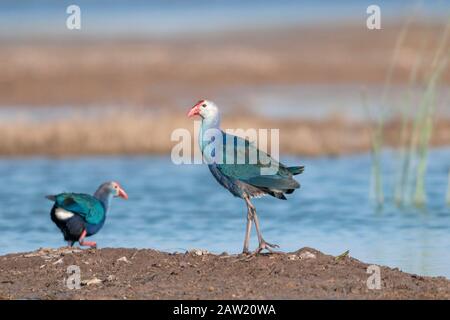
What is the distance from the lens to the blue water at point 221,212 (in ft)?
44.8

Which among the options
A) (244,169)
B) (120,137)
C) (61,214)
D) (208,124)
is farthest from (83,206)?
(120,137)

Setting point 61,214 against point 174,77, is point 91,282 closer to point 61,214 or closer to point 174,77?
point 61,214

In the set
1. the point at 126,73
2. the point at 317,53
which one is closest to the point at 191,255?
the point at 126,73

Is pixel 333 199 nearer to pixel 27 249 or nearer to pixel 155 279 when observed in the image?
pixel 27 249

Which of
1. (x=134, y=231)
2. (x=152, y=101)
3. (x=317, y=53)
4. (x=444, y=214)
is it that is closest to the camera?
(x=134, y=231)

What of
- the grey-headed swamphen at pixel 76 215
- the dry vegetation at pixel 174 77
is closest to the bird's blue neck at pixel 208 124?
the grey-headed swamphen at pixel 76 215

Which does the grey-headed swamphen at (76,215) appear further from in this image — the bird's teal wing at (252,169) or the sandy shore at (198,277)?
the bird's teal wing at (252,169)

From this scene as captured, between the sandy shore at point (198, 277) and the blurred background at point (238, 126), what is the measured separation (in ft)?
5.40

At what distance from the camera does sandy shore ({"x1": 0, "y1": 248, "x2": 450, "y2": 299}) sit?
32.0ft

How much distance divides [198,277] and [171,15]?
43.9 meters

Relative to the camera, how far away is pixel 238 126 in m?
21.9

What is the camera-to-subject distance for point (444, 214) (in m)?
15.8

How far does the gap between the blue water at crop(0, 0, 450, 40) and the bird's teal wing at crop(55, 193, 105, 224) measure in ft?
94.7

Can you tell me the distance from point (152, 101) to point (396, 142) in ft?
27.3
